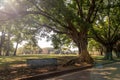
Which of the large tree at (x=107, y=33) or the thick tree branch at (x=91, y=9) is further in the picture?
the large tree at (x=107, y=33)

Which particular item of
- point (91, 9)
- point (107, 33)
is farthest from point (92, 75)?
point (107, 33)

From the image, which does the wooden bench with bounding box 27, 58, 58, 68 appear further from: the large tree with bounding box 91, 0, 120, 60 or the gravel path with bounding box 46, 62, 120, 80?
the large tree with bounding box 91, 0, 120, 60

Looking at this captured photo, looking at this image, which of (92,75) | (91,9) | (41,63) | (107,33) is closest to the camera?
(92,75)

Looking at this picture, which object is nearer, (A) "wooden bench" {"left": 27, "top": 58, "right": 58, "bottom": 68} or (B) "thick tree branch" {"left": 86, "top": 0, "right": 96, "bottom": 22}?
(A) "wooden bench" {"left": 27, "top": 58, "right": 58, "bottom": 68}

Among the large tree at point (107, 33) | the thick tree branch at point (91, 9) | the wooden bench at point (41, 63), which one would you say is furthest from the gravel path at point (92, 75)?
the large tree at point (107, 33)

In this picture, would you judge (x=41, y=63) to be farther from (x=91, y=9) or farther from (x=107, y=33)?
(x=107, y=33)

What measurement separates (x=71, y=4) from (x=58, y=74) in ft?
39.3

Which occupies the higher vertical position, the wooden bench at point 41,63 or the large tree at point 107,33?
the large tree at point 107,33

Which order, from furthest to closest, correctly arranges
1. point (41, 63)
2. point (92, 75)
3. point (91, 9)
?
point (91, 9), point (41, 63), point (92, 75)

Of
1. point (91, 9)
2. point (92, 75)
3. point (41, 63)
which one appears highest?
point (91, 9)

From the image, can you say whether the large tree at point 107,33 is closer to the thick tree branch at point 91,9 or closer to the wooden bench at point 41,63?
the thick tree branch at point 91,9

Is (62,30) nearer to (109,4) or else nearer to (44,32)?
(44,32)

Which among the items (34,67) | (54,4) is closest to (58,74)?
(34,67)

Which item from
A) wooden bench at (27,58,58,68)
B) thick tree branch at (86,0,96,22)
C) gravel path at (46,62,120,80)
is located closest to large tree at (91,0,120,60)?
thick tree branch at (86,0,96,22)
